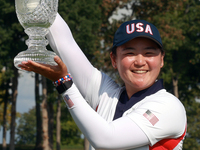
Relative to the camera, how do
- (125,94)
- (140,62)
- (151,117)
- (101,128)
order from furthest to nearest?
(125,94) < (140,62) < (151,117) < (101,128)

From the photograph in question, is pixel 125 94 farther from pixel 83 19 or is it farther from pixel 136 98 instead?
pixel 83 19

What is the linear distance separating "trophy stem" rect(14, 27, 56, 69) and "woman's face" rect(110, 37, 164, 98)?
0.62 meters

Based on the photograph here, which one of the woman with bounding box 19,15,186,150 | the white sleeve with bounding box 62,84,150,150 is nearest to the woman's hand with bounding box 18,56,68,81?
the woman with bounding box 19,15,186,150

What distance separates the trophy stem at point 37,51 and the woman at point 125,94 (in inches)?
4.5

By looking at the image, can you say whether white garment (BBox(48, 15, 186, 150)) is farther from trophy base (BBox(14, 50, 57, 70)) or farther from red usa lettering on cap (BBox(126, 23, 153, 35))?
red usa lettering on cap (BBox(126, 23, 153, 35))

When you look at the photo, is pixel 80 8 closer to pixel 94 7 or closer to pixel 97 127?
pixel 94 7

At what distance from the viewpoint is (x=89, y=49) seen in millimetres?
22484

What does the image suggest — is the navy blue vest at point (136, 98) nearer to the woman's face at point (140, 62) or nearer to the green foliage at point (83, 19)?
the woman's face at point (140, 62)

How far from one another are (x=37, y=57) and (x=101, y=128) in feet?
2.36

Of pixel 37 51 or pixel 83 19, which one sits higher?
pixel 83 19

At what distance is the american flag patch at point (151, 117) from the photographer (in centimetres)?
264

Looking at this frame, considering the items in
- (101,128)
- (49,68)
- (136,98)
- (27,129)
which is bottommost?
(27,129)

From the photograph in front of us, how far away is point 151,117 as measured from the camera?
2656 mm

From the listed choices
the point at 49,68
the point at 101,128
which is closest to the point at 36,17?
the point at 49,68
